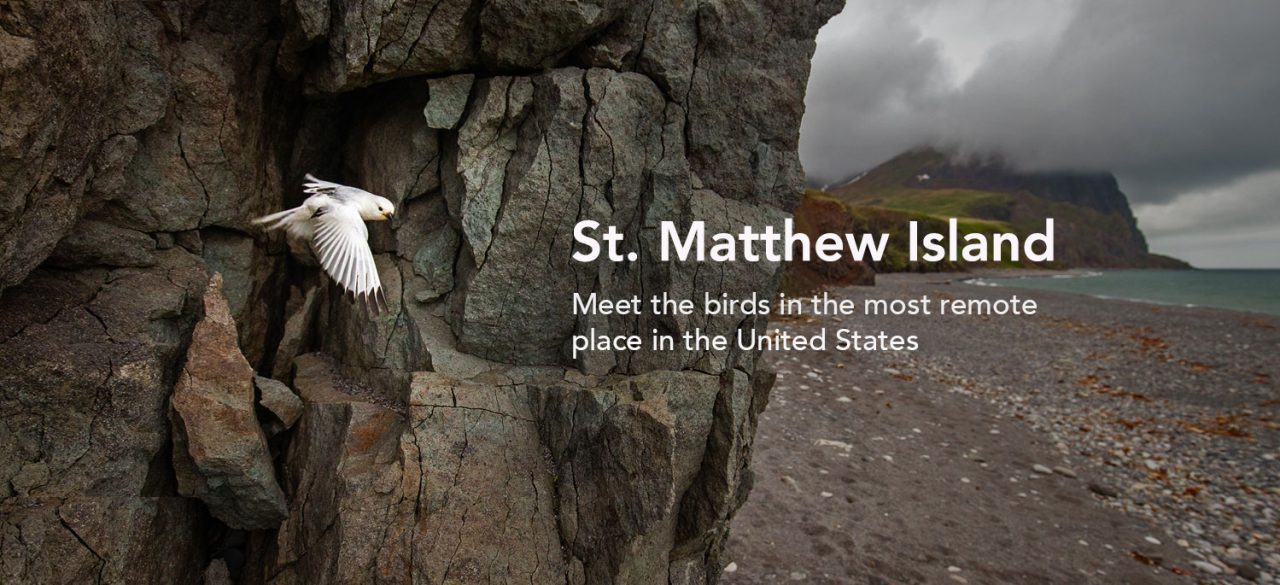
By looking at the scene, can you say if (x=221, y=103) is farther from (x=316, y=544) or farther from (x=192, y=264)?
(x=316, y=544)

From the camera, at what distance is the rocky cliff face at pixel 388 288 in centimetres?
562

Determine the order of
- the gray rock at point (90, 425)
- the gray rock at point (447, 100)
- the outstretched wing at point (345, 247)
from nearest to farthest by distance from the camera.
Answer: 1. the gray rock at point (90, 425)
2. the outstretched wing at point (345, 247)
3. the gray rock at point (447, 100)

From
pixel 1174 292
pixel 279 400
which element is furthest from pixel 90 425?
pixel 1174 292

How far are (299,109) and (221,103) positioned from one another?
1157 millimetres

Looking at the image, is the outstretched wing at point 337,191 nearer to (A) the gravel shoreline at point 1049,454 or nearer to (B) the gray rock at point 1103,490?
(A) the gravel shoreline at point 1049,454

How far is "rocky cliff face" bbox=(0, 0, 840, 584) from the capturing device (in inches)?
221

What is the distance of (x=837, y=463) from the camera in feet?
45.0

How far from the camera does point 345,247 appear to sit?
617 centimetres

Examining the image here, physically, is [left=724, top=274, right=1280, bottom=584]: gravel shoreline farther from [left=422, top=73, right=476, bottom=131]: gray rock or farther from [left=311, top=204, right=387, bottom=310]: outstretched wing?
[left=422, top=73, right=476, bottom=131]: gray rock

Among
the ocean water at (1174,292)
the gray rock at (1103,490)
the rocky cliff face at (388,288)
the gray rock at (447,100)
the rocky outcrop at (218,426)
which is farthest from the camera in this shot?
the ocean water at (1174,292)

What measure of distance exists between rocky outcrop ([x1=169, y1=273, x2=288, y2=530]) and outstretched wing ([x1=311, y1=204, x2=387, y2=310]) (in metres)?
1.30

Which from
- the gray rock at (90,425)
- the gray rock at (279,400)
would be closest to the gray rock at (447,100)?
the gray rock at (90,425)

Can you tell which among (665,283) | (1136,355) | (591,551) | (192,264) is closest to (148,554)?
(192,264)

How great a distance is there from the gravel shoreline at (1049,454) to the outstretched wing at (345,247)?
7.46 meters
